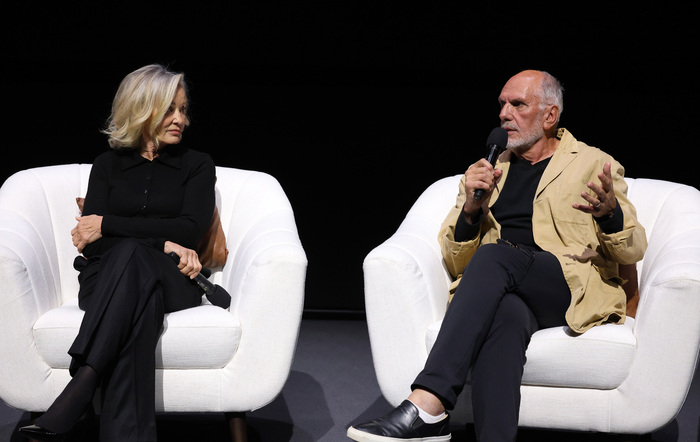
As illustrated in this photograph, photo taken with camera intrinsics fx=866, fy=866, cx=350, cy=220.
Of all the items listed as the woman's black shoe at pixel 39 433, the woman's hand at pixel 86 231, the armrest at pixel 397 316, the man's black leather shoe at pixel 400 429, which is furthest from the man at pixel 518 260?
the woman's hand at pixel 86 231

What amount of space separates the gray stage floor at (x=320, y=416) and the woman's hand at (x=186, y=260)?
59 cm

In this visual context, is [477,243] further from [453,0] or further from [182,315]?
[453,0]

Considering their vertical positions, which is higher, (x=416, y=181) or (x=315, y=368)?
(x=416, y=181)

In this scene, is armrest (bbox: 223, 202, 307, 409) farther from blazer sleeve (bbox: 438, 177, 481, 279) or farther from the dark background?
the dark background

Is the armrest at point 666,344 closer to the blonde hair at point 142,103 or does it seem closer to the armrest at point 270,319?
the armrest at point 270,319

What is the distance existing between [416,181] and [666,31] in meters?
1.41

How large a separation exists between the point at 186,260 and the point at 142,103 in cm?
60

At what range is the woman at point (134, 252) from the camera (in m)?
2.43

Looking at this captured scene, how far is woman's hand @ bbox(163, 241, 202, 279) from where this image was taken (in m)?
2.80

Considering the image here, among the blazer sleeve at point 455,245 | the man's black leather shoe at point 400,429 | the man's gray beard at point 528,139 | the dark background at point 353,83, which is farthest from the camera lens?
the dark background at point 353,83

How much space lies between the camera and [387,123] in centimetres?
443

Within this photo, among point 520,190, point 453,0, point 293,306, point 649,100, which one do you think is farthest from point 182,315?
point 649,100

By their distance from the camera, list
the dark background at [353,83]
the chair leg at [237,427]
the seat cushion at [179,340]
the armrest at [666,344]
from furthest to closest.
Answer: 1. the dark background at [353,83]
2. the chair leg at [237,427]
3. the seat cushion at [179,340]
4. the armrest at [666,344]

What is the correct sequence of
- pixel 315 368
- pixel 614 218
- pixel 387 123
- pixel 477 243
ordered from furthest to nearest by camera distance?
pixel 387 123 → pixel 315 368 → pixel 477 243 → pixel 614 218
